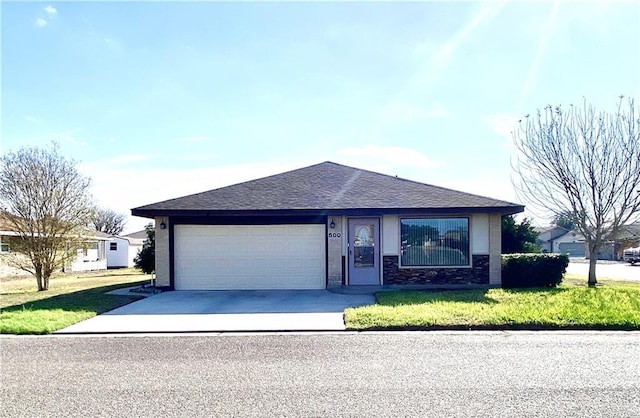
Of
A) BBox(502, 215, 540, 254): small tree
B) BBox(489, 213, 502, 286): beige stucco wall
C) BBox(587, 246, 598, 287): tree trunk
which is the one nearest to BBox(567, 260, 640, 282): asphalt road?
BBox(587, 246, 598, 287): tree trunk

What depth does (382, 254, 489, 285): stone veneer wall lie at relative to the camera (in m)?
12.9

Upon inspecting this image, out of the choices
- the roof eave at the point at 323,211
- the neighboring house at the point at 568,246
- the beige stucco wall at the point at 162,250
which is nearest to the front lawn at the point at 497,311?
the roof eave at the point at 323,211

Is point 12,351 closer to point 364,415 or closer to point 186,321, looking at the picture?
point 186,321

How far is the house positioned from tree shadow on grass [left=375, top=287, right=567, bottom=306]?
1.10 m

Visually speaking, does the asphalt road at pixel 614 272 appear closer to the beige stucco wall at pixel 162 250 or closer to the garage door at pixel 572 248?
the beige stucco wall at pixel 162 250

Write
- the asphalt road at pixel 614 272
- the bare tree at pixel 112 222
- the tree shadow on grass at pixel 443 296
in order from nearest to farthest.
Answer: the tree shadow on grass at pixel 443 296
the asphalt road at pixel 614 272
the bare tree at pixel 112 222

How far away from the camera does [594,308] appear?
29.4ft

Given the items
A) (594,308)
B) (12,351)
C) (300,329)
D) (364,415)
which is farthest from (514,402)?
(12,351)

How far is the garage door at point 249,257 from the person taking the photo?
1304cm

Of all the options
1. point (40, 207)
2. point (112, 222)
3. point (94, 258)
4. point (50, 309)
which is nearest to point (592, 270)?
A: point (50, 309)

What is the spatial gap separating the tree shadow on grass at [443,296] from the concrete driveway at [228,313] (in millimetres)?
516

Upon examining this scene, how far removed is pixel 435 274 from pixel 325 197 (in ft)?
13.1

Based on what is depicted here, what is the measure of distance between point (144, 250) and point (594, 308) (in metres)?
15.9

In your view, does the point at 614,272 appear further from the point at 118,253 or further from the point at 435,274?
the point at 118,253
